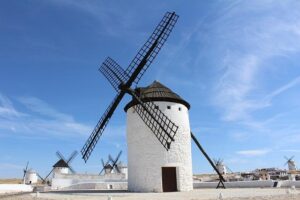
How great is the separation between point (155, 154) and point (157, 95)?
418cm

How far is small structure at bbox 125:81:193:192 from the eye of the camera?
61.3ft

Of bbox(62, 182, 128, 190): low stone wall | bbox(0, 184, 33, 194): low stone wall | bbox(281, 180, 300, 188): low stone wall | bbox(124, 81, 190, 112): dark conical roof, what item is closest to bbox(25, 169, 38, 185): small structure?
bbox(0, 184, 33, 194): low stone wall

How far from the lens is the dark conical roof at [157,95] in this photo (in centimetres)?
1970

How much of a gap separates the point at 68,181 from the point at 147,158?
830 inches

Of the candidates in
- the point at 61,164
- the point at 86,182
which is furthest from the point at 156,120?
the point at 61,164

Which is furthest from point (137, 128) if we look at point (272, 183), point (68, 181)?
point (68, 181)

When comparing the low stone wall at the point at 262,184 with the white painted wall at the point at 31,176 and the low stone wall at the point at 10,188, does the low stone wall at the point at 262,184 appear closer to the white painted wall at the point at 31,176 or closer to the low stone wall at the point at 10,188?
the low stone wall at the point at 10,188

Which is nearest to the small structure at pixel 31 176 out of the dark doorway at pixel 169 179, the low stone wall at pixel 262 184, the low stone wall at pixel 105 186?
the low stone wall at pixel 105 186

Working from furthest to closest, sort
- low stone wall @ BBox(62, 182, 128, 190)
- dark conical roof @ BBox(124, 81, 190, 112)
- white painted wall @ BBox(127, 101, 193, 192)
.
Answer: low stone wall @ BBox(62, 182, 128, 190) < dark conical roof @ BBox(124, 81, 190, 112) < white painted wall @ BBox(127, 101, 193, 192)

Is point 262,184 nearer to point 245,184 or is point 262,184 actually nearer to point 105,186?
point 245,184

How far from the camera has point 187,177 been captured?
19.5 meters

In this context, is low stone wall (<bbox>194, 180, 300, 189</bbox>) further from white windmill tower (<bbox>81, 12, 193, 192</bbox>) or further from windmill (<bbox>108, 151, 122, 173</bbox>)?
windmill (<bbox>108, 151, 122, 173</bbox>)

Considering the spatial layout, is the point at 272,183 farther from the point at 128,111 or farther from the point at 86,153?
the point at 86,153

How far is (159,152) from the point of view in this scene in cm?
1877
